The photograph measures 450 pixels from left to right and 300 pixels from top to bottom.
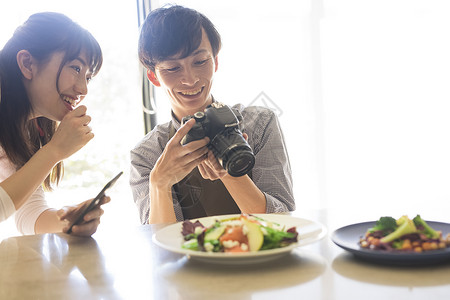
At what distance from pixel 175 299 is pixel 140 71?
233 centimetres

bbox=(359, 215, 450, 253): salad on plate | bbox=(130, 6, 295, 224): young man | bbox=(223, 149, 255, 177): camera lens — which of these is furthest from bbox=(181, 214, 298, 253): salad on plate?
bbox=(130, 6, 295, 224): young man

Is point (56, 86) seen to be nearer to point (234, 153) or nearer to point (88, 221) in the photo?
point (88, 221)

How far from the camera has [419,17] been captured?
109 inches

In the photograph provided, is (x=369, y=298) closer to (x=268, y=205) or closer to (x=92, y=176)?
(x=268, y=205)

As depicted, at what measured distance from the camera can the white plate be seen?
0.68 meters

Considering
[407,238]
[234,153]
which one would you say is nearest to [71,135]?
[234,153]

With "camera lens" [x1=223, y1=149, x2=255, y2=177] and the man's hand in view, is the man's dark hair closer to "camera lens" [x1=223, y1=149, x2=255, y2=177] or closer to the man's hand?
the man's hand

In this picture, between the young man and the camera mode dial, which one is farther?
the young man

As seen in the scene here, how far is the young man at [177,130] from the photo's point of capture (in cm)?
143

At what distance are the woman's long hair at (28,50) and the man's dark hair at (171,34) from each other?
17cm

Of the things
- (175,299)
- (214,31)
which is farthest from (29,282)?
(214,31)

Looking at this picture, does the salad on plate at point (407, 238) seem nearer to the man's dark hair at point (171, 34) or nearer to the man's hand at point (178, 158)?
the man's hand at point (178, 158)

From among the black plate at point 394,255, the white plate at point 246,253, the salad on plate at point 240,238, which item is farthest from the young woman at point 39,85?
the black plate at point 394,255

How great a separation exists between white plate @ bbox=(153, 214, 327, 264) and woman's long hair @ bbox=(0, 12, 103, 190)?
73 cm
